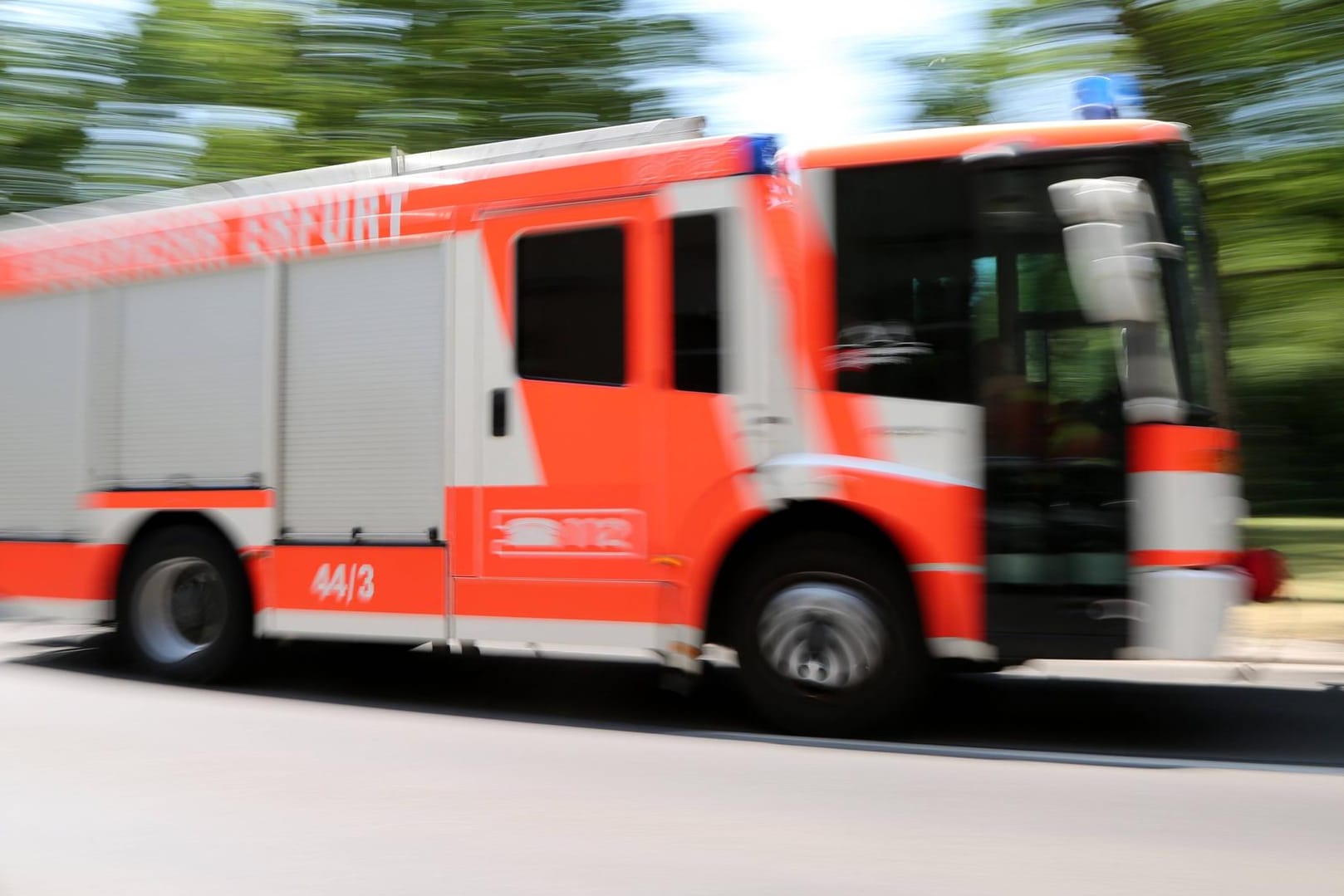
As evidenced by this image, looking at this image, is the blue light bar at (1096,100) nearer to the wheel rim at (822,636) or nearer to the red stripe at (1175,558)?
the red stripe at (1175,558)

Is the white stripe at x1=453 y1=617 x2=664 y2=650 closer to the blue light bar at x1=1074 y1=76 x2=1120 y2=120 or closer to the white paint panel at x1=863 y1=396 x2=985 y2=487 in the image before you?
the white paint panel at x1=863 y1=396 x2=985 y2=487

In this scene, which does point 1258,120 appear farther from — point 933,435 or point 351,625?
point 351,625

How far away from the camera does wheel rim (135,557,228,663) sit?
7.65 meters

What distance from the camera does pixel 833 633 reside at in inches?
228

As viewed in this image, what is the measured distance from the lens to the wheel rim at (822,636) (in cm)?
572

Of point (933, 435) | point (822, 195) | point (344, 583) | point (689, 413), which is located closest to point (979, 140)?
point (822, 195)

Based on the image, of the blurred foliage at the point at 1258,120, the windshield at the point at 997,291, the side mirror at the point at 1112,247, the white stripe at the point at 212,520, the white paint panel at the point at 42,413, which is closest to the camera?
the side mirror at the point at 1112,247

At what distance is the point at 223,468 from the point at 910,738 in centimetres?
416

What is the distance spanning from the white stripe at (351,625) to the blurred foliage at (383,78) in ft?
33.8

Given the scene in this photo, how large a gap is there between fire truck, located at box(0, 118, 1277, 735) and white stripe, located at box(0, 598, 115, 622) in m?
0.03

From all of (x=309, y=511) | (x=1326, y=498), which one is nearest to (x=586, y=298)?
(x=309, y=511)

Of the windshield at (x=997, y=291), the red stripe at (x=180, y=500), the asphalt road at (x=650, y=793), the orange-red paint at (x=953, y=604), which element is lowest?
the asphalt road at (x=650, y=793)

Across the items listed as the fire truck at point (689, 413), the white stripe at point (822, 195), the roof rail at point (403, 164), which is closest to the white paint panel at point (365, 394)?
the fire truck at point (689, 413)

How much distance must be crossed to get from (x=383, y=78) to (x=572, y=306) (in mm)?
11942
